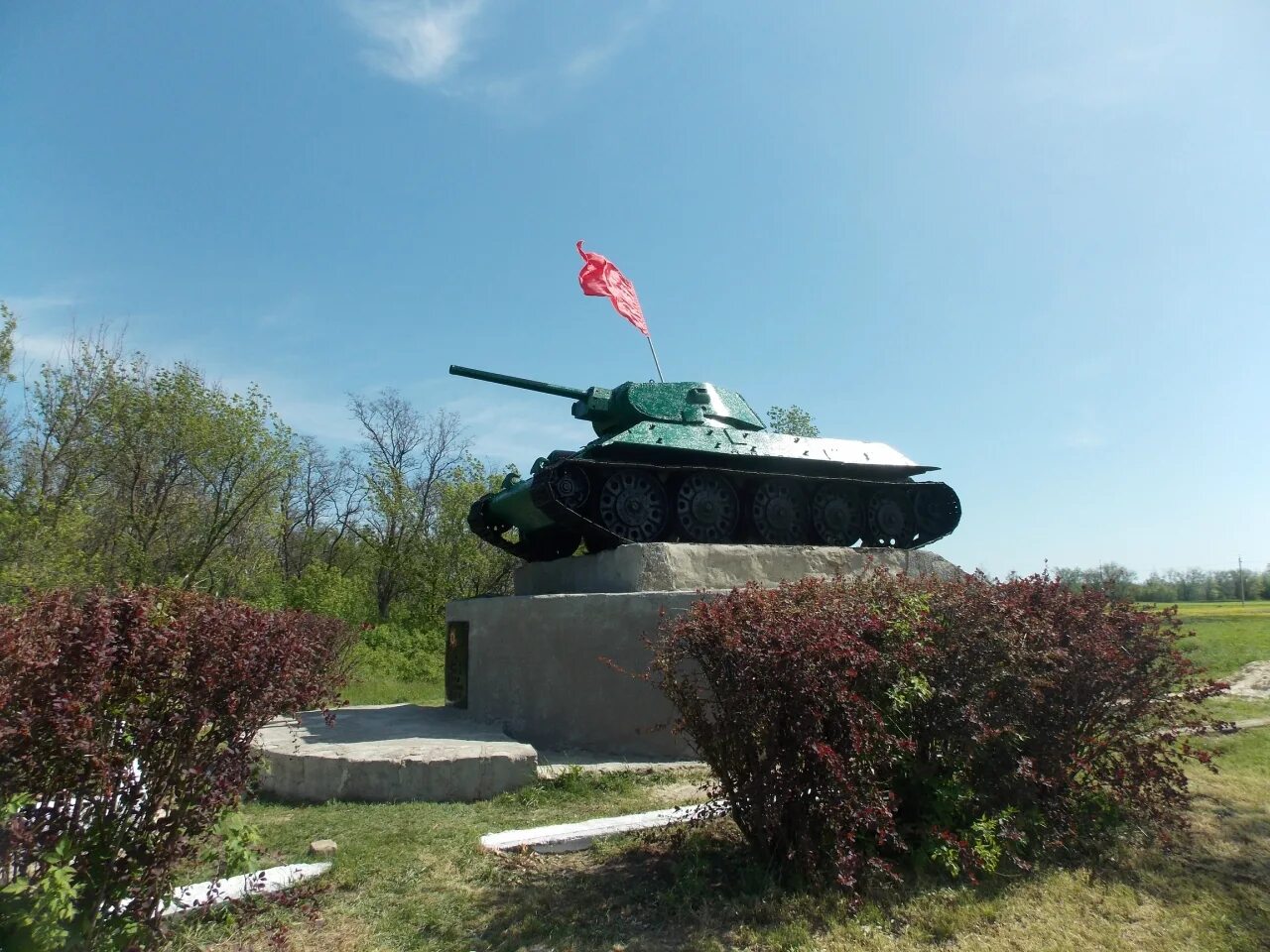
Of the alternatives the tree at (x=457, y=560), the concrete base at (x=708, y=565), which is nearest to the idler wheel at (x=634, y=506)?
the concrete base at (x=708, y=565)

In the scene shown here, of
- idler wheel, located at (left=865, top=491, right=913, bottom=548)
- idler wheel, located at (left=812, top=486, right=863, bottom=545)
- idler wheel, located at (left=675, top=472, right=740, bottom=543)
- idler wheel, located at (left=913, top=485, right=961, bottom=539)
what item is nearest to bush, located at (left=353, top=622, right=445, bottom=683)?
idler wheel, located at (left=675, top=472, right=740, bottom=543)

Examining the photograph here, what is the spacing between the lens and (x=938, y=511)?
12.5m

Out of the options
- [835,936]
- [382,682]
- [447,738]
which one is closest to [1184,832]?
[835,936]

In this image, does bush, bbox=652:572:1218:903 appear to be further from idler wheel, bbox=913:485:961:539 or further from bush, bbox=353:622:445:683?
bush, bbox=353:622:445:683

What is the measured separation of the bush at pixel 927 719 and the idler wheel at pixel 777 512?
5.78m

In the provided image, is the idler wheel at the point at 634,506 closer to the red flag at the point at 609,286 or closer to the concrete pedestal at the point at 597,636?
the concrete pedestal at the point at 597,636

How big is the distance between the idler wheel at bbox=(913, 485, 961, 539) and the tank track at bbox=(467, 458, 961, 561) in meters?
0.01

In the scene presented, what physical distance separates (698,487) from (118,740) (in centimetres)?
786

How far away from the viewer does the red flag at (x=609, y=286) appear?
13.2 m

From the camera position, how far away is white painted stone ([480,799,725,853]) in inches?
188

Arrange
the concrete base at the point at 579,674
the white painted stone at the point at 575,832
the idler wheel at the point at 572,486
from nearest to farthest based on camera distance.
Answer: the white painted stone at the point at 575,832 → the concrete base at the point at 579,674 → the idler wheel at the point at 572,486

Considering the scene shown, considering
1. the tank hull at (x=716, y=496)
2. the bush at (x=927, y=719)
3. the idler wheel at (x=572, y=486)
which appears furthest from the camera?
the tank hull at (x=716, y=496)

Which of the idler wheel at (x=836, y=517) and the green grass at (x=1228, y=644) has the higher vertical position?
the idler wheel at (x=836, y=517)

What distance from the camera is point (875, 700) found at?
13.8 ft
